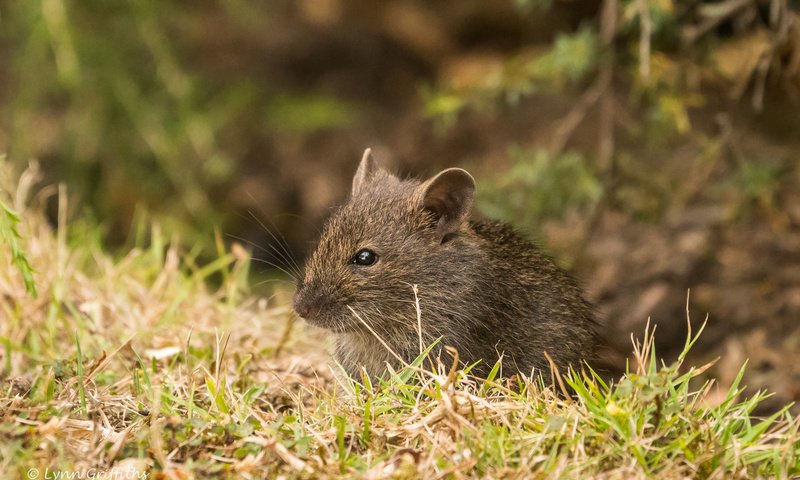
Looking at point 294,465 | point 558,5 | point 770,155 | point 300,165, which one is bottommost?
point 300,165

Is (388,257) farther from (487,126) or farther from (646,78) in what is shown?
(487,126)

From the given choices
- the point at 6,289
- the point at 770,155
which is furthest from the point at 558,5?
the point at 6,289

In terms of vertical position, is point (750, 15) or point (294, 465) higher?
point (750, 15)

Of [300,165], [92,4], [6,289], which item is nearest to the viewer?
[6,289]

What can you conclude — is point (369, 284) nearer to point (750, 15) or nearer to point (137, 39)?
point (750, 15)

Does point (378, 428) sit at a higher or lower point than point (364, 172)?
lower

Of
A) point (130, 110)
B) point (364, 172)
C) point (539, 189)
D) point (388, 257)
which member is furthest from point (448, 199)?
point (130, 110)

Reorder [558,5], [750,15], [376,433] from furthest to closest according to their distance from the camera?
[558,5], [750,15], [376,433]

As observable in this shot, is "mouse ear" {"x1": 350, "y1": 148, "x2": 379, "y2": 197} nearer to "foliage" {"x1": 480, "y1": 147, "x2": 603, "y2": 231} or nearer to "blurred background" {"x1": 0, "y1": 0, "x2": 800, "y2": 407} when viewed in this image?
"blurred background" {"x1": 0, "y1": 0, "x2": 800, "y2": 407}
